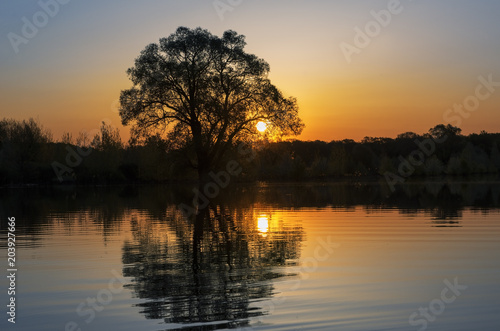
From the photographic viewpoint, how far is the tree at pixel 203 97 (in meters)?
41.9

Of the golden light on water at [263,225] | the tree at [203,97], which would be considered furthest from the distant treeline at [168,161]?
the golden light on water at [263,225]

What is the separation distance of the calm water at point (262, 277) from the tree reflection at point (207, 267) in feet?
0.08

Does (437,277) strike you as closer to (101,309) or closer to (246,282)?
(246,282)

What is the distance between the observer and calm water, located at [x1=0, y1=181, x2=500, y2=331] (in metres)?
6.02

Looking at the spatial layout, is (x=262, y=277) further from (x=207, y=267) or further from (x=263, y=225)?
(x=263, y=225)

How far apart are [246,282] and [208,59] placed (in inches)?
1441

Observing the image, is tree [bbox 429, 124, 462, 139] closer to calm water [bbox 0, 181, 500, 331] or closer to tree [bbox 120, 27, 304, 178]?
tree [bbox 120, 27, 304, 178]

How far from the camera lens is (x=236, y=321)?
589cm

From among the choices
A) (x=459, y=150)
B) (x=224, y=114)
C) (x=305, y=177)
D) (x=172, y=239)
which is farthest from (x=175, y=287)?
(x=459, y=150)

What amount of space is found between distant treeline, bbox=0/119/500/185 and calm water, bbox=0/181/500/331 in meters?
29.3

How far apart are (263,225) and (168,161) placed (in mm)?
28480

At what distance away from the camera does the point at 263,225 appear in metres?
15.6

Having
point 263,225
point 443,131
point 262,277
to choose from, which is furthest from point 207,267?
point 443,131

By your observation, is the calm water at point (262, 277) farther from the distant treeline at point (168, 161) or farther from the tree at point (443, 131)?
the tree at point (443, 131)
